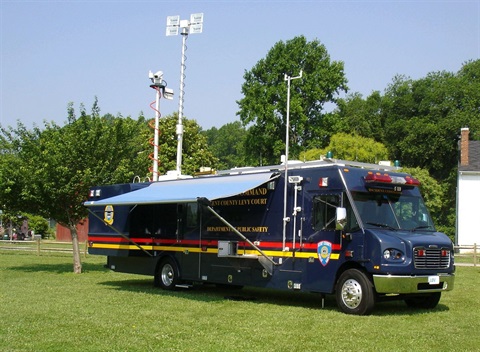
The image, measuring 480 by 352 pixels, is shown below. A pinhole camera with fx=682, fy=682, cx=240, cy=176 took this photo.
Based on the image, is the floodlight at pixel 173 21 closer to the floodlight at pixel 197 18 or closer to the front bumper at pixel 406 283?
the floodlight at pixel 197 18

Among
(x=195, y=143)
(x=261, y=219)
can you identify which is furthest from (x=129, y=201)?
(x=195, y=143)

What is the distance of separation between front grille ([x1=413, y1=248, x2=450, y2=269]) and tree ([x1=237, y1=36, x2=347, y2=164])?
37.0 metres

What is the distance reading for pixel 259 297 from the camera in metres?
16.8

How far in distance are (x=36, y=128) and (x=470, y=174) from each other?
38.9 meters

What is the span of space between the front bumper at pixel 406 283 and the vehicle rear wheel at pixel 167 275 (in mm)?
6510

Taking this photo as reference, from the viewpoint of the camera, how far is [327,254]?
45.5 ft

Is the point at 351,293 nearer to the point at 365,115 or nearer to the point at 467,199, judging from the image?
the point at 467,199

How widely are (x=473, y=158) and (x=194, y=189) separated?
42.6 m

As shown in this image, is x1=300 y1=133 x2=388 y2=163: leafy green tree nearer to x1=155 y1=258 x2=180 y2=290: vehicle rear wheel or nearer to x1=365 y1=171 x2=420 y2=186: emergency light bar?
x1=155 y1=258 x2=180 y2=290: vehicle rear wheel

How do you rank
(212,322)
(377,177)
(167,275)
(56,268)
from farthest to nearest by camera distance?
1. (56,268)
2. (167,275)
3. (377,177)
4. (212,322)

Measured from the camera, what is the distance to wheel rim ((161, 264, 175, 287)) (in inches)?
716

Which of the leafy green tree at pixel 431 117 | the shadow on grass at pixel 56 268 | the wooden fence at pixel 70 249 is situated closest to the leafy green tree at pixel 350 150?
the wooden fence at pixel 70 249

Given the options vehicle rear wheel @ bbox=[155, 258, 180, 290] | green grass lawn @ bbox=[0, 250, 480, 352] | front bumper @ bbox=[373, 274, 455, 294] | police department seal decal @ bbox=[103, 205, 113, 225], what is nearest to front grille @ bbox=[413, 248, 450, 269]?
front bumper @ bbox=[373, 274, 455, 294]

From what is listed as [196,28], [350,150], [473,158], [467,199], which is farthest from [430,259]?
[473,158]
